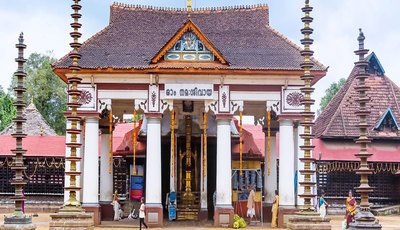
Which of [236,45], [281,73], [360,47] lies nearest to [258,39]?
[236,45]

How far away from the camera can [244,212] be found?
99.4ft

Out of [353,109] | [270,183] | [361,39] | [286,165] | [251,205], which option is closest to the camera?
[361,39]

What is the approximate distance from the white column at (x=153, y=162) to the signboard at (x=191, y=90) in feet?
3.56

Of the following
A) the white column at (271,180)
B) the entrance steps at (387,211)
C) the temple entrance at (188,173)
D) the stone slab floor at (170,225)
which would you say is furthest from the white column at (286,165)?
the entrance steps at (387,211)

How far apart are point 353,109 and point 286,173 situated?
1295cm

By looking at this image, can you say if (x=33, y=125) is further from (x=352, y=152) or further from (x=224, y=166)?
(x=224, y=166)

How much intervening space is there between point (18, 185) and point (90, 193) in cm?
1034

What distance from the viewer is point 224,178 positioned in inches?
1045

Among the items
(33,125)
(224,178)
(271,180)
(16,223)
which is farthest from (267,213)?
(33,125)

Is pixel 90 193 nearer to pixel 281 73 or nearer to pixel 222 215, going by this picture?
pixel 222 215

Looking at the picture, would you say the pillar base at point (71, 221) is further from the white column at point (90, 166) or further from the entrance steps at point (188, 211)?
the entrance steps at point (188, 211)

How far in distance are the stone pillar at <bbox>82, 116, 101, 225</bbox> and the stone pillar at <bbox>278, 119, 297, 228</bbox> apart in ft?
23.2

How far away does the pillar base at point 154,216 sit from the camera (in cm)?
2611

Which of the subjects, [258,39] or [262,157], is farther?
[262,157]
